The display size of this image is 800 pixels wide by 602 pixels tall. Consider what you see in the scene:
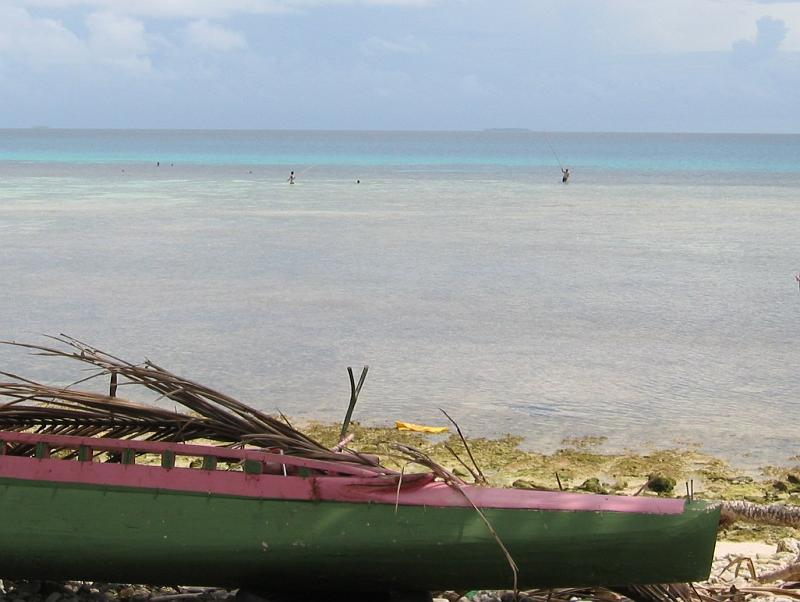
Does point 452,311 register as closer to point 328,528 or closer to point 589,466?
point 589,466

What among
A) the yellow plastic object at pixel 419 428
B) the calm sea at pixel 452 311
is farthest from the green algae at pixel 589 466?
the calm sea at pixel 452 311

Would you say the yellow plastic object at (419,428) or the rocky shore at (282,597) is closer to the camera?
the rocky shore at (282,597)

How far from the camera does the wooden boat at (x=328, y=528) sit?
3.84m

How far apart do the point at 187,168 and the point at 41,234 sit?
40872 millimetres

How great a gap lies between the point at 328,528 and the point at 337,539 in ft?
0.16

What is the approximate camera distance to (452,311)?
501 inches

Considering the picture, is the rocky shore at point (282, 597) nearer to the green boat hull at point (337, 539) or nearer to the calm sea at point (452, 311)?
the green boat hull at point (337, 539)

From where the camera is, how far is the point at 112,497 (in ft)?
12.8

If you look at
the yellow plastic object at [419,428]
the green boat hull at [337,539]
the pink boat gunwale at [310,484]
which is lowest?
the yellow plastic object at [419,428]

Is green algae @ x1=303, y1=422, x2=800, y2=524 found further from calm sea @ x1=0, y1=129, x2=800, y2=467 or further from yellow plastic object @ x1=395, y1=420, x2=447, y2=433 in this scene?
calm sea @ x1=0, y1=129, x2=800, y2=467

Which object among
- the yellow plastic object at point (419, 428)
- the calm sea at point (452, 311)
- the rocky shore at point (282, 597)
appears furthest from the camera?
the calm sea at point (452, 311)

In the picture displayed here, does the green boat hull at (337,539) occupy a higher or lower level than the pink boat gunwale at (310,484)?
lower

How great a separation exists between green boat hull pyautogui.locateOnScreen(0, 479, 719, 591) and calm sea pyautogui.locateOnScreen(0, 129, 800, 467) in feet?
12.0

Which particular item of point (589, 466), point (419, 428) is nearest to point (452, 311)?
point (419, 428)
